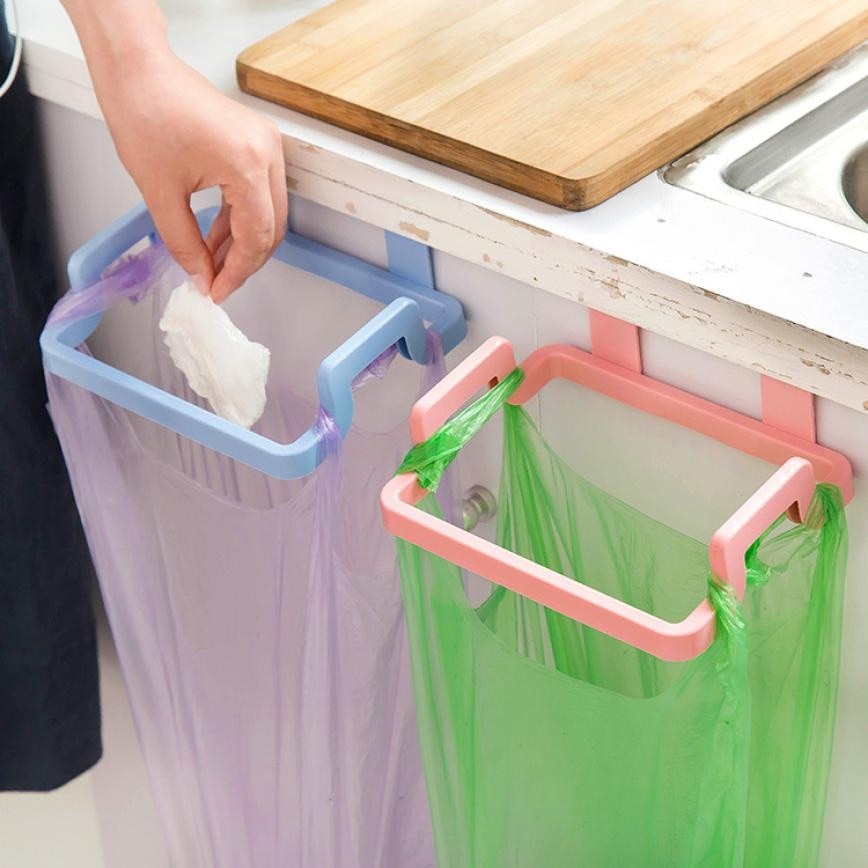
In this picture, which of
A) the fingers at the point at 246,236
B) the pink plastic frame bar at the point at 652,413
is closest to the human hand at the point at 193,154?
the fingers at the point at 246,236

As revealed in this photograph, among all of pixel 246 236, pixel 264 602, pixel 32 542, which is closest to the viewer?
pixel 246 236

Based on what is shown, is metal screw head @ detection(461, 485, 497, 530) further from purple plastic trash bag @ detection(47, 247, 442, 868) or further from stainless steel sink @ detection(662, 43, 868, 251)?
stainless steel sink @ detection(662, 43, 868, 251)

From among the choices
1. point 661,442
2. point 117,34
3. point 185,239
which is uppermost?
point 117,34

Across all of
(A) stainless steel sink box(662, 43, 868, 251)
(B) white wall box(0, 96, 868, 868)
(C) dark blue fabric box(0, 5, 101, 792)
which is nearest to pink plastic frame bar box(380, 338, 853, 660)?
(B) white wall box(0, 96, 868, 868)

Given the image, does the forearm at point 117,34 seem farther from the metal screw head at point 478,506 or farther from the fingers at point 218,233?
the metal screw head at point 478,506

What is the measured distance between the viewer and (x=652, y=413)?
2.79ft

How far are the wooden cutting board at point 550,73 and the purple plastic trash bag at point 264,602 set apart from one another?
145 millimetres

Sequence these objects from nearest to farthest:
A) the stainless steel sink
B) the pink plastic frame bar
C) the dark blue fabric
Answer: the pink plastic frame bar → the stainless steel sink → the dark blue fabric

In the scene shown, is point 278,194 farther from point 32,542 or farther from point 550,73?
point 32,542

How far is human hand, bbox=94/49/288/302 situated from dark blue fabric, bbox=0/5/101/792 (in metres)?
0.18

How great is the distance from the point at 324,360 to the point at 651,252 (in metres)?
0.21

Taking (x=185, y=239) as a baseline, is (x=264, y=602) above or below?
below

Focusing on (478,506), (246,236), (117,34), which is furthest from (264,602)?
(117,34)

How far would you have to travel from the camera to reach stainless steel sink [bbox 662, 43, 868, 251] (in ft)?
2.75
